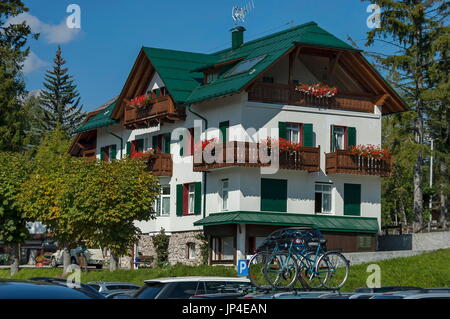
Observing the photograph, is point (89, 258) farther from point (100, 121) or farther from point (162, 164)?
point (162, 164)

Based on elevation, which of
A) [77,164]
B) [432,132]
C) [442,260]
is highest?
[432,132]

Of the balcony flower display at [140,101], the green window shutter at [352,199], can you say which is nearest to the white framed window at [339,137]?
the green window shutter at [352,199]

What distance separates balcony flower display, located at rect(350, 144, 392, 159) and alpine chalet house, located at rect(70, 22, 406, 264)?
63mm

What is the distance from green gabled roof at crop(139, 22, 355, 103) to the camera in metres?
44.2

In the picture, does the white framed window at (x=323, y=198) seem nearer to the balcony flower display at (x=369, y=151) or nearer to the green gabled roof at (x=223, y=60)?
the balcony flower display at (x=369, y=151)

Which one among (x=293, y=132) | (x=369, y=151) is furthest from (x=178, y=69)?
(x=369, y=151)

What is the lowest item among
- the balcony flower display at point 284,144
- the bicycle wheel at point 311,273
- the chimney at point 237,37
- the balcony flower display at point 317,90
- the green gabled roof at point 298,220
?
the bicycle wheel at point 311,273

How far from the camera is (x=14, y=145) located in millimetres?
67438

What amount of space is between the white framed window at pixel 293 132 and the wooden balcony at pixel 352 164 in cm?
182

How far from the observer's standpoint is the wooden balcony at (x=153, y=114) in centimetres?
4891

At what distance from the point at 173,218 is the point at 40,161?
27.3ft

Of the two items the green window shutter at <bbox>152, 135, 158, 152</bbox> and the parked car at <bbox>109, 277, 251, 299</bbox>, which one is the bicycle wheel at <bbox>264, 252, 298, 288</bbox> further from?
the green window shutter at <bbox>152, 135, 158, 152</bbox>
